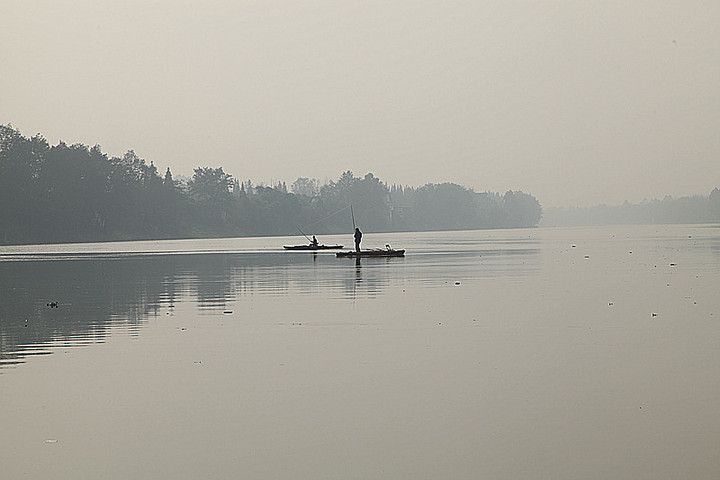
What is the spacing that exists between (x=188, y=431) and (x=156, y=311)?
1599cm

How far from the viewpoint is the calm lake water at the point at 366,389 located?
10070 millimetres

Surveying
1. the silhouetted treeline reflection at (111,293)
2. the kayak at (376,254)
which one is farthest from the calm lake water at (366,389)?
the kayak at (376,254)

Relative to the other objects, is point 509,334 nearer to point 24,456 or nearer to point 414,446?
point 414,446

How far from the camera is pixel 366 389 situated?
14.0m

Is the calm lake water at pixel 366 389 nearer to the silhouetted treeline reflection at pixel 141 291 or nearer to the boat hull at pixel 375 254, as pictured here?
the silhouetted treeline reflection at pixel 141 291

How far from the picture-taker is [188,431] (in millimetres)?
11484

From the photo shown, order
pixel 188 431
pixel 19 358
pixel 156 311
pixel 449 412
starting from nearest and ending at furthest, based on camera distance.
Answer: pixel 188 431, pixel 449 412, pixel 19 358, pixel 156 311

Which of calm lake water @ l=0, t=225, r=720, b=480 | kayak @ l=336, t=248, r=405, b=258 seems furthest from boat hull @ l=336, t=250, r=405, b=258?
calm lake water @ l=0, t=225, r=720, b=480

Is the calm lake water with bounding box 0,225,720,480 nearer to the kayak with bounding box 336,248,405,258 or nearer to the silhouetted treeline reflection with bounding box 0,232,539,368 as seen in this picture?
the silhouetted treeline reflection with bounding box 0,232,539,368

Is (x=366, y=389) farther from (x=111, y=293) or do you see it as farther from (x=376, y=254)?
(x=376, y=254)

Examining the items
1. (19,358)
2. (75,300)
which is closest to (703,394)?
(19,358)

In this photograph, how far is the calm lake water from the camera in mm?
10070

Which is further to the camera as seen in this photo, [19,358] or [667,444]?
[19,358]

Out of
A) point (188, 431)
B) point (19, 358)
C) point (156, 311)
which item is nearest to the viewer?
point (188, 431)
